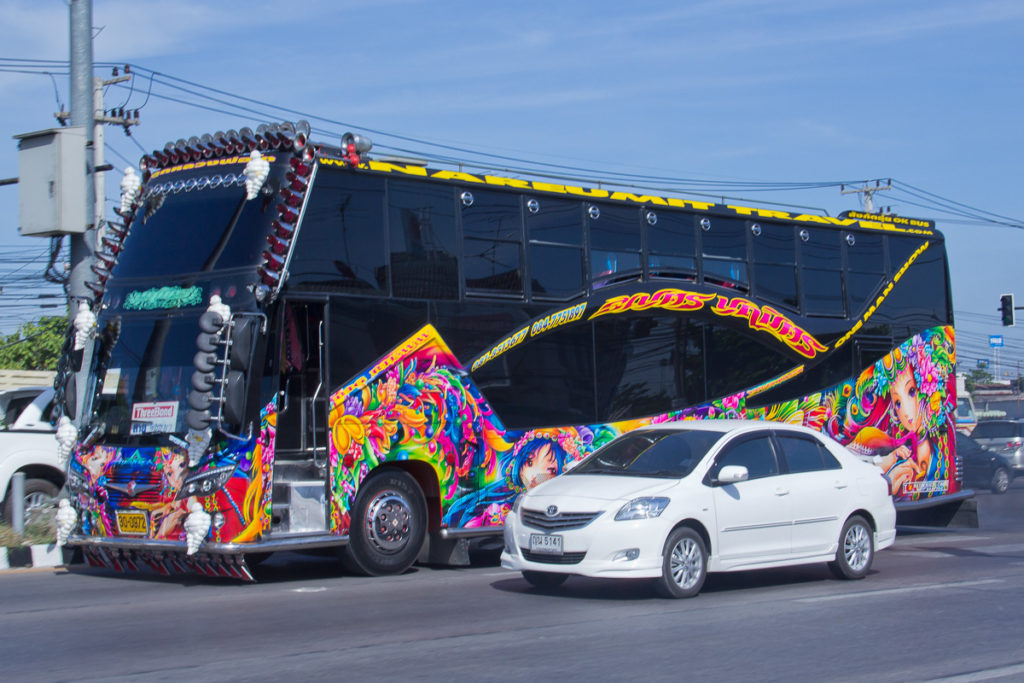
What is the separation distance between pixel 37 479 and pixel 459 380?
21.9 ft

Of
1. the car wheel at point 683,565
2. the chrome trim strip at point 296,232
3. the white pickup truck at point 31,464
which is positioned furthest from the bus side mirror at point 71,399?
the car wheel at point 683,565

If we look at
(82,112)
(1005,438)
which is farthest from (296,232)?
(1005,438)

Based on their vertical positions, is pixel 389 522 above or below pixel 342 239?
below

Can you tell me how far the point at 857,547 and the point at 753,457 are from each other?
5.52 ft

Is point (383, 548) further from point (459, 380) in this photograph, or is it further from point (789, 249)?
point (789, 249)

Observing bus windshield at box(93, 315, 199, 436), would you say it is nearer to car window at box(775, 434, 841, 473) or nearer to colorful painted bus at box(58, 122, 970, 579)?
colorful painted bus at box(58, 122, 970, 579)

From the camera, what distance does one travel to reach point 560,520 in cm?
1026

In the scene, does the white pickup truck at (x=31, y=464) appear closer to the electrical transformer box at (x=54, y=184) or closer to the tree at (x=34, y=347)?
the electrical transformer box at (x=54, y=184)

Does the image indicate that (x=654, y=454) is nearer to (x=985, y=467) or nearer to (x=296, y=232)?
(x=296, y=232)

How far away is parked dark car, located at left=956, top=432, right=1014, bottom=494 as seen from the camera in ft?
101

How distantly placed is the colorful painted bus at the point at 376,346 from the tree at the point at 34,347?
3002 cm

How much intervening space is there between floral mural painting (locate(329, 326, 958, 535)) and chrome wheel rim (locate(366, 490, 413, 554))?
0.34m

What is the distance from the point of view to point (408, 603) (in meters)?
10.2

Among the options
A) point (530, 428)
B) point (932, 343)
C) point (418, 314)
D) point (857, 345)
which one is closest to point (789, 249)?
point (857, 345)
